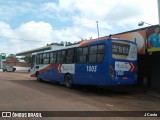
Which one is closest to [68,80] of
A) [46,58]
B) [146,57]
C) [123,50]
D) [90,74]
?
[90,74]

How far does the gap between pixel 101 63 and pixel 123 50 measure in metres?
1.58

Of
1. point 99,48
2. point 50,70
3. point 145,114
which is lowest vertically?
point 145,114

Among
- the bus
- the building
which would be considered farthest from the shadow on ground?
the building

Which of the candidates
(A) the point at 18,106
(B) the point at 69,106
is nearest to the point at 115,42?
(B) the point at 69,106

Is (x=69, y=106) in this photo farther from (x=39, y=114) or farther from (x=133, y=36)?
(x=133, y=36)

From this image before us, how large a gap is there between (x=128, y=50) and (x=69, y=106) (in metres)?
6.28

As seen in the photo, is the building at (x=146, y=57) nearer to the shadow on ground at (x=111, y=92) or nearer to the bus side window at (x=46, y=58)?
the shadow on ground at (x=111, y=92)

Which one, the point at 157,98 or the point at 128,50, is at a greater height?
the point at 128,50

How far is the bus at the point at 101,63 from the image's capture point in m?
14.8

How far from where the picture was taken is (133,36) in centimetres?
1800

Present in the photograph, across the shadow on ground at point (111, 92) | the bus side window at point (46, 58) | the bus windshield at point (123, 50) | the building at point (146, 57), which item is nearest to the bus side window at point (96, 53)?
the bus windshield at point (123, 50)

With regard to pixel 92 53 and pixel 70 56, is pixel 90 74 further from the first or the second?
pixel 70 56

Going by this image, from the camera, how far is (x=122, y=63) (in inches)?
597

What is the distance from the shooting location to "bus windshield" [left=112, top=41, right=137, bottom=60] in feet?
49.1
